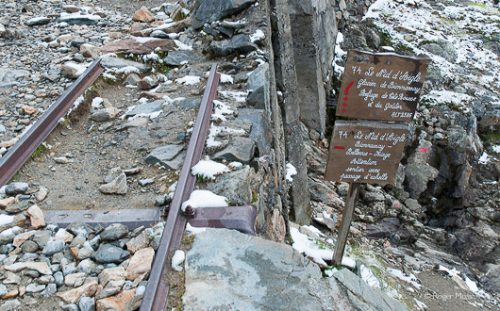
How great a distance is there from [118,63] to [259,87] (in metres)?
2.34

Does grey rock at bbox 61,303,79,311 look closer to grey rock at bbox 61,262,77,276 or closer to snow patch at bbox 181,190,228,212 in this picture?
grey rock at bbox 61,262,77,276

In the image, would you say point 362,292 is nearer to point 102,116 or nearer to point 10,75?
point 102,116

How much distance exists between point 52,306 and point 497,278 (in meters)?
7.37

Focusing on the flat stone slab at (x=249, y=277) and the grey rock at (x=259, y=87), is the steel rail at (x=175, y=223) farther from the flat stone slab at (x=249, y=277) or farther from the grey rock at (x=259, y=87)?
the grey rock at (x=259, y=87)

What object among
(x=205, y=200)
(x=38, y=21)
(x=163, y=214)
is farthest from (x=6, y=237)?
(x=38, y=21)

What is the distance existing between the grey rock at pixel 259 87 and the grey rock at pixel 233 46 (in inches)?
23.7

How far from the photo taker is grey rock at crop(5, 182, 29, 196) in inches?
137

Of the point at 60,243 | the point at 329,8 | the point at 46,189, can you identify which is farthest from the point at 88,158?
the point at 329,8

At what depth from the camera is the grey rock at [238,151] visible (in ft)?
12.9

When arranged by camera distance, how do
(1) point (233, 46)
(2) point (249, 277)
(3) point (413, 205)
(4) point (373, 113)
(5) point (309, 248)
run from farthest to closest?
(3) point (413, 205) < (1) point (233, 46) < (5) point (309, 248) < (4) point (373, 113) < (2) point (249, 277)

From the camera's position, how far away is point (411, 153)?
10.3 meters

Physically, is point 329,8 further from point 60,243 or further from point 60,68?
point 60,243

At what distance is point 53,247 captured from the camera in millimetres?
2914

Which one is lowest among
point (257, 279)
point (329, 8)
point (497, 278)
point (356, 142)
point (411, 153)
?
point (497, 278)
